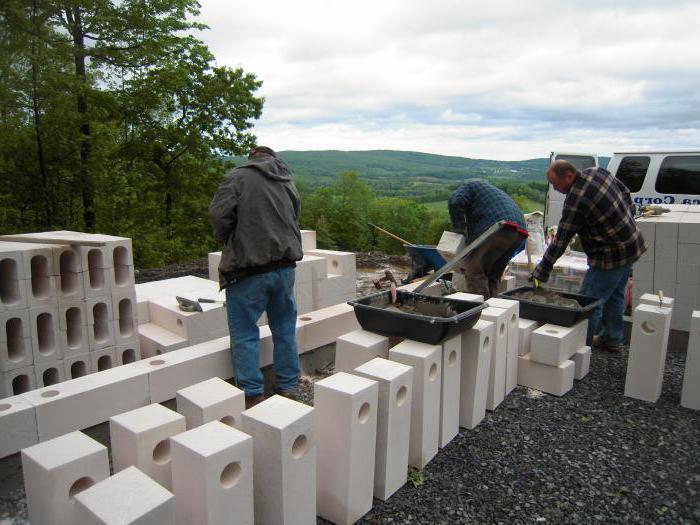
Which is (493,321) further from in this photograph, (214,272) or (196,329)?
(214,272)

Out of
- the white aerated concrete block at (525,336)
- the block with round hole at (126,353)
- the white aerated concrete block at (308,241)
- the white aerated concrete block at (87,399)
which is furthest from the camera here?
the white aerated concrete block at (308,241)

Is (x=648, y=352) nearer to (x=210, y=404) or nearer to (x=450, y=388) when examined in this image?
(x=450, y=388)

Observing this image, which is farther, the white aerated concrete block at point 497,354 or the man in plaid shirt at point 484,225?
the man in plaid shirt at point 484,225

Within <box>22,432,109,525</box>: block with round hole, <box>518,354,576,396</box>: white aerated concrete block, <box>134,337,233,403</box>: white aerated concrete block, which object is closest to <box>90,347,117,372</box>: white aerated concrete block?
<box>134,337,233,403</box>: white aerated concrete block

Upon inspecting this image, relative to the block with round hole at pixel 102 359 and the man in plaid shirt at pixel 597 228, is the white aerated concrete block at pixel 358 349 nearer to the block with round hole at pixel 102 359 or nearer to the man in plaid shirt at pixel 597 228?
the block with round hole at pixel 102 359

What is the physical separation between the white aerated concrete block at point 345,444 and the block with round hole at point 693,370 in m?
2.55

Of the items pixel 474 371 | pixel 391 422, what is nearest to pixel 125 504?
pixel 391 422

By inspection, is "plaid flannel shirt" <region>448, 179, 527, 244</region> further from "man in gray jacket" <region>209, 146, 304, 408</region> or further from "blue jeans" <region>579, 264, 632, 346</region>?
"man in gray jacket" <region>209, 146, 304, 408</region>

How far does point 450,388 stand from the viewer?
10.1 ft

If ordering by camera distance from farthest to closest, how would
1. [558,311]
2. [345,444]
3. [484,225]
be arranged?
1. [484,225]
2. [558,311]
3. [345,444]

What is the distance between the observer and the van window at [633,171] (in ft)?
30.5

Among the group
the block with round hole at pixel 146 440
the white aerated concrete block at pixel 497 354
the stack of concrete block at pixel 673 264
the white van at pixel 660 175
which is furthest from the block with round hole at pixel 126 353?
the white van at pixel 660 175

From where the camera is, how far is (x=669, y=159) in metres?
9.05

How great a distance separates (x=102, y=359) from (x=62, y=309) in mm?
531
